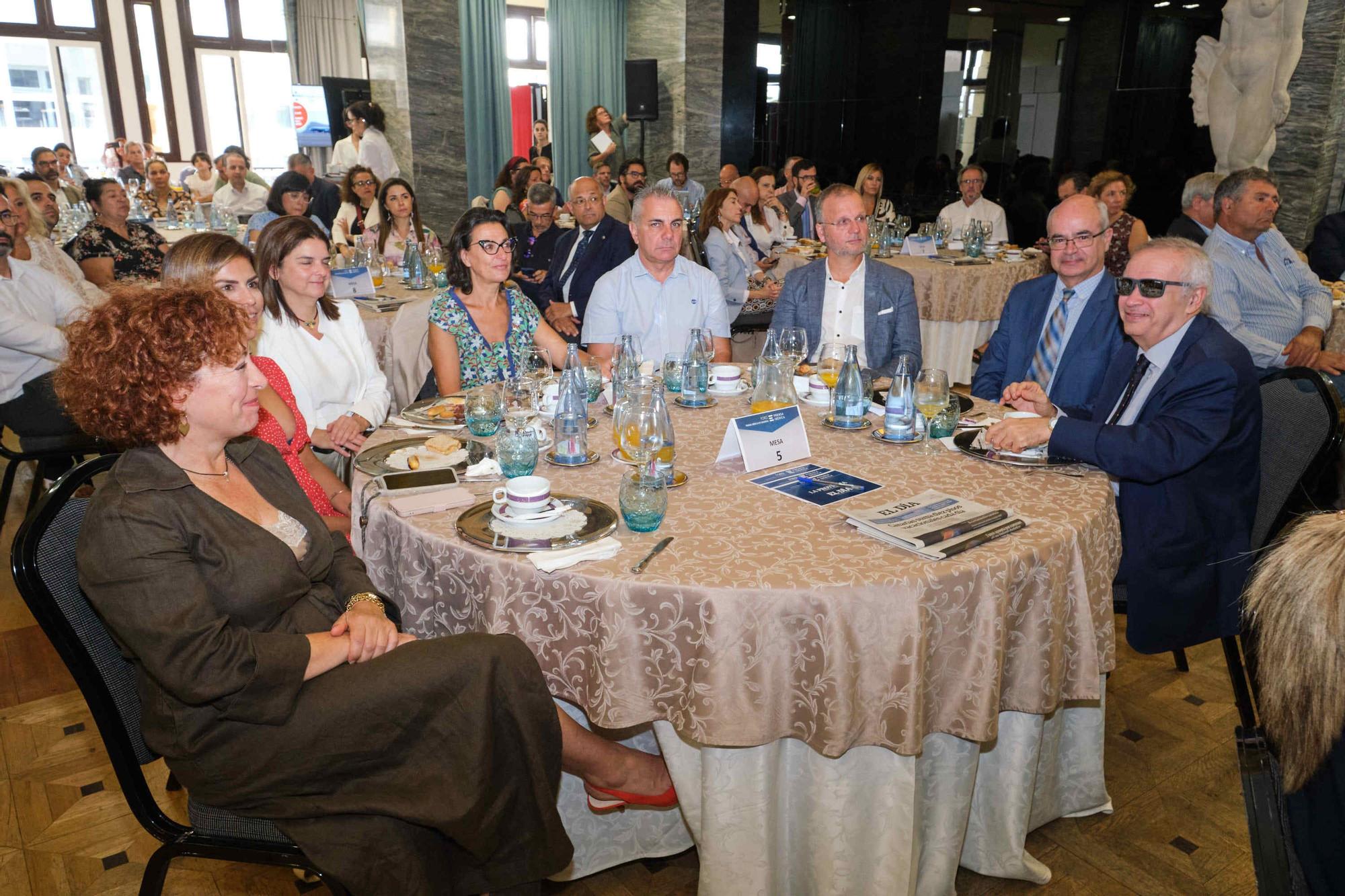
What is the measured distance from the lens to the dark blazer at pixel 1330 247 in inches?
259

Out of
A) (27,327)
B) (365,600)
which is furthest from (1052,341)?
(27,327)

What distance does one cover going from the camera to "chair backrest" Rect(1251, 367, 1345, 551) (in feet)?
7.73

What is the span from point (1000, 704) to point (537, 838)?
3.28ft

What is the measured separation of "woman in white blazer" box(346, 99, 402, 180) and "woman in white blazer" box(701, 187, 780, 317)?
412 centimetres

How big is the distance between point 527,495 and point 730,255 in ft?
14.9

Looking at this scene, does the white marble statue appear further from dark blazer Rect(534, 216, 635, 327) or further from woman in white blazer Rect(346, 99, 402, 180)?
woman in white blazer Rect(346, 99, 402, 180)

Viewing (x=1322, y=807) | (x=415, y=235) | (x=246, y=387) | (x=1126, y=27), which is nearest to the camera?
(x=1322, y=807)

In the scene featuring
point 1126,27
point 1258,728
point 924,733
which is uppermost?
point 1126,27

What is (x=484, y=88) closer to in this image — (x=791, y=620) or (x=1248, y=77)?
(x=1248, y=77)

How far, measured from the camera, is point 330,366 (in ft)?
10.9

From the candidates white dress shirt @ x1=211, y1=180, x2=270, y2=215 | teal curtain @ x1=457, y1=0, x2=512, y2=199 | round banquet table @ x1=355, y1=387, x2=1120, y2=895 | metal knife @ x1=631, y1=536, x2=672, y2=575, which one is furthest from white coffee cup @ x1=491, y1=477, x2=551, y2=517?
teal curtain @ x1=457, y1=0, x2=512, y2=199

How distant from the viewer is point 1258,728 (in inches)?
53.1

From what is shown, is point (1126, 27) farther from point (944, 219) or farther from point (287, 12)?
point (287, 12)

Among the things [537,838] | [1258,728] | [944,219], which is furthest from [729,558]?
[944,219]
